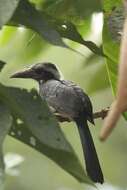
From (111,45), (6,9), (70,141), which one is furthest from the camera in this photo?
(70,141)

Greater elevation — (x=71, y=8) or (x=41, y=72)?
(x=71, y=8)

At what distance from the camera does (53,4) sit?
55.9 inches

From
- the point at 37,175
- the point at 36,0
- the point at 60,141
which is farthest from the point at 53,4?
the point at 37,175

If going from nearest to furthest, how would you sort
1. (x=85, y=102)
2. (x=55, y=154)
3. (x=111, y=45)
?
(x=55, y=154)
(x=111, y=45)
(x=85, y=102)

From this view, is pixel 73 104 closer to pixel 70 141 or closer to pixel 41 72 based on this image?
pixel 41 72

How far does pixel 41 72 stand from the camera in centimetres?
223

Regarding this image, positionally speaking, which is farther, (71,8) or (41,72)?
(41,72)

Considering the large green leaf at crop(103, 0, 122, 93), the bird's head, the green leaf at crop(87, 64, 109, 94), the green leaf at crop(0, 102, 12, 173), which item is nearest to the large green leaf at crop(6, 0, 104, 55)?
the green leaf at crop(0, 102, 12, 173)

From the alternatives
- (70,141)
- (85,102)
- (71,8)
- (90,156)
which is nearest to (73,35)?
(71,8)

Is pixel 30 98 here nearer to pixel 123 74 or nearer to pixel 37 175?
pixel 123 74

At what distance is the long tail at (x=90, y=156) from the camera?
1540 millimetres

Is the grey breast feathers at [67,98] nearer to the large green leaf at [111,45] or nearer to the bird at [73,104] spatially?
the bird at [73,104]

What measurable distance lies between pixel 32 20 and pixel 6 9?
14cm

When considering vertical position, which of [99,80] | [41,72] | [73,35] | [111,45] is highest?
[73,35]
